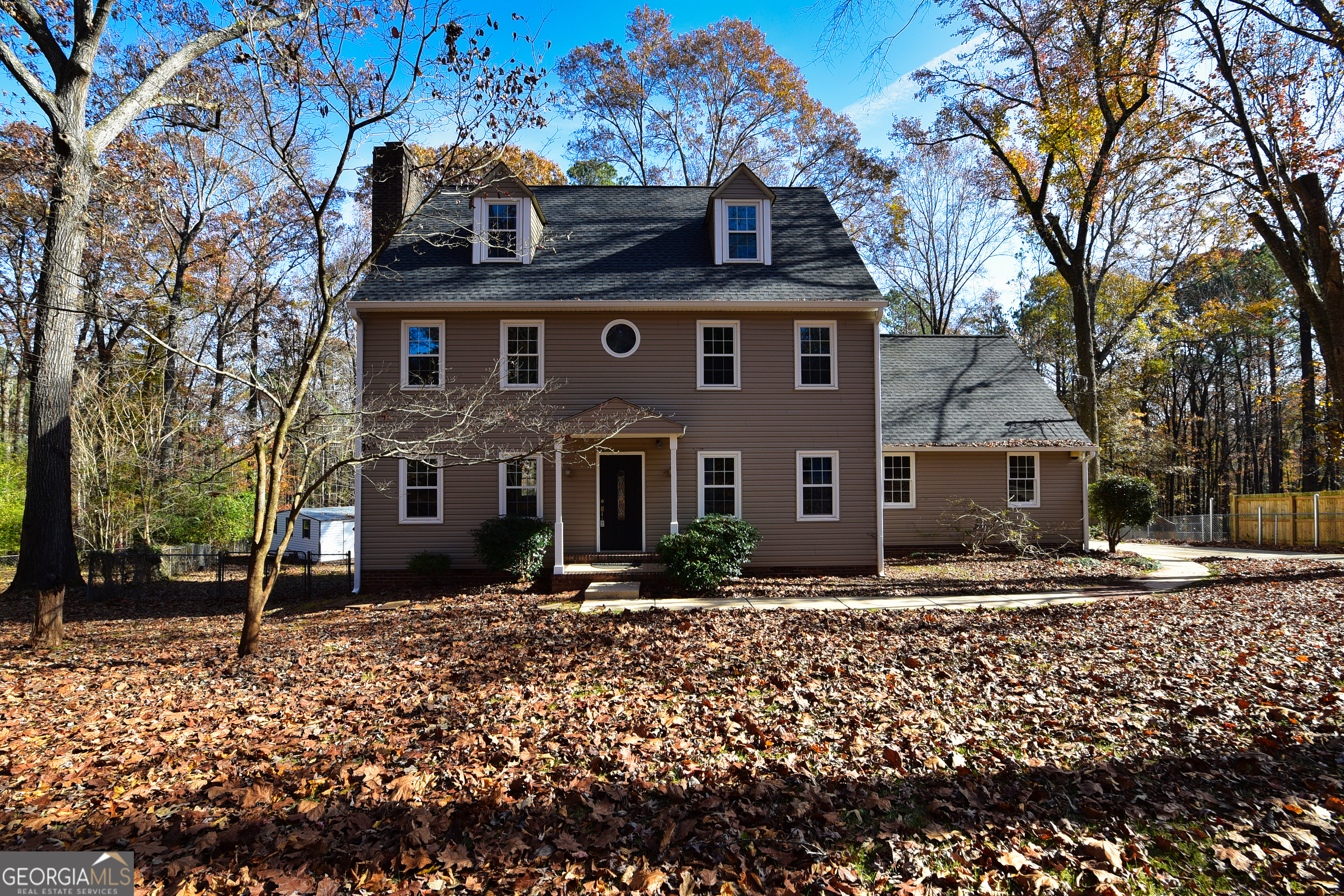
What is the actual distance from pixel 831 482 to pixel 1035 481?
7003mm

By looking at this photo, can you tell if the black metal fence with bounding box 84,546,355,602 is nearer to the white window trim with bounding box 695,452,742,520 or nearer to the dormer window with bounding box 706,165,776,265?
the white window trim with bounding box 695,452,742,520

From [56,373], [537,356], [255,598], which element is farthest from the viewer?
[537,356]

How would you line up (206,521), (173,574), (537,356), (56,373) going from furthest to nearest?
1. (206,521)
2. (173,574)
3. (537,356)
4. (56,373)

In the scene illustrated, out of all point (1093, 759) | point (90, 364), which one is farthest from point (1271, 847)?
point (90, 364)

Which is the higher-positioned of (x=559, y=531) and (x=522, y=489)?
(x=522, y=489)

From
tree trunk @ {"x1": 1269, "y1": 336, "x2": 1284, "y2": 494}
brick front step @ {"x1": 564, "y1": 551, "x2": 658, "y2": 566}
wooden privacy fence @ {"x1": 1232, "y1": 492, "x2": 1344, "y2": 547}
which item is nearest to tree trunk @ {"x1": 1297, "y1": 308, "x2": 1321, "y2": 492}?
tree trunk @ {"x1": 1269, "y1": 336, "x2": 1284, "y2": 494}

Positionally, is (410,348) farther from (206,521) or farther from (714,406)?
(206,521)

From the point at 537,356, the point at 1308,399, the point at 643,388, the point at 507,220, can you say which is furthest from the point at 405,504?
the point at 1308,399

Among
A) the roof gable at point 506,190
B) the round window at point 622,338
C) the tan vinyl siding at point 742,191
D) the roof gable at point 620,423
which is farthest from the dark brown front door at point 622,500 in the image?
the tan vinyl siding at point 742,191

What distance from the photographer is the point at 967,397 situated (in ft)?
62.3

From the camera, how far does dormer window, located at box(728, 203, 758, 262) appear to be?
14.6 metres

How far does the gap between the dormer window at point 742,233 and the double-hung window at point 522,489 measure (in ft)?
19.7

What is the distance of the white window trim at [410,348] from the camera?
529 inches

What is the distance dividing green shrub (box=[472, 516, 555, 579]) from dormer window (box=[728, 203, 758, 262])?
22.5 feet
